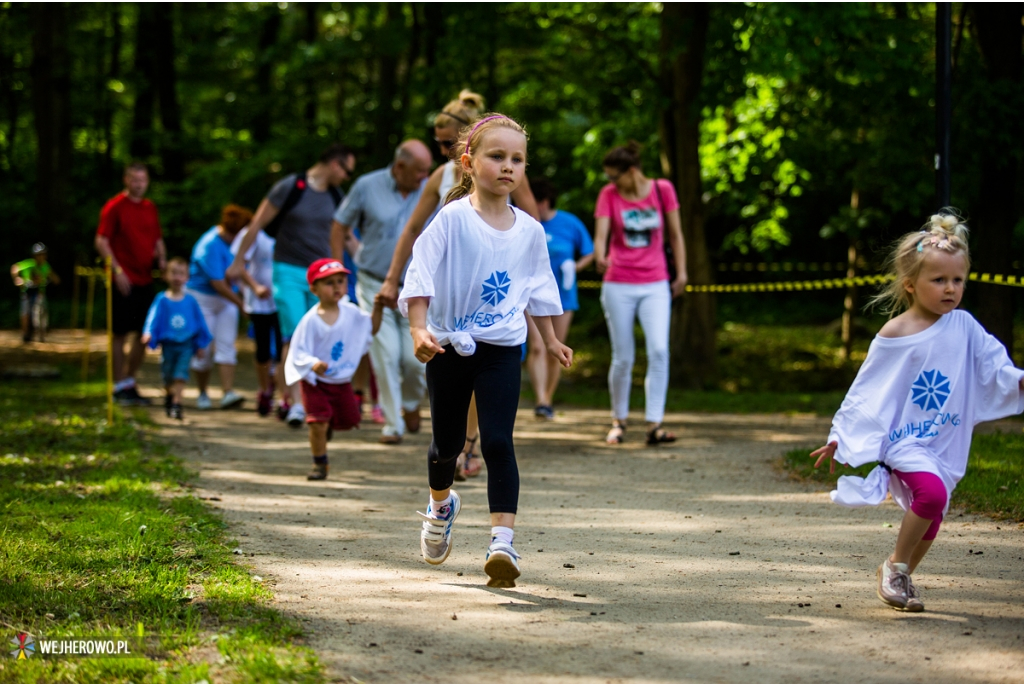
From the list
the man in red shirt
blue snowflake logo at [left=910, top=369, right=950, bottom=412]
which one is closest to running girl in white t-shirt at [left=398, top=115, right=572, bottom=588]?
blue snowflake logo at [left=910, top=369, right=950, bottom=412]

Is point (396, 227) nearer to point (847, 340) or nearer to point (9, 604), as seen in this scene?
point (9, 604)

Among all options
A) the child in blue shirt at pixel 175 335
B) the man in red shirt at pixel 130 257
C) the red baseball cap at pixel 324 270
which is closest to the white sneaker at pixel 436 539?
the red baseball cap at pixel 324 270

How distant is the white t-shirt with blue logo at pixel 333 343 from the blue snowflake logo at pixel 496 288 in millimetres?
2943

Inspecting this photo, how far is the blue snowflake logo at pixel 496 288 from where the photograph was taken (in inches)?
182

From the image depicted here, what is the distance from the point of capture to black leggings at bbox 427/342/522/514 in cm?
456

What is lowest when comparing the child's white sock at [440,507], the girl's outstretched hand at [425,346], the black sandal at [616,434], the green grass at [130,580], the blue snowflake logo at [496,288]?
Result: the black sandal at [616,434]

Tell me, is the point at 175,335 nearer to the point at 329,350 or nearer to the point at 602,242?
the point at 329,350

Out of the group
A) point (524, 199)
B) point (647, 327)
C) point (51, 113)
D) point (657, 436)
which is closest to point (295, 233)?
point (647, 327)

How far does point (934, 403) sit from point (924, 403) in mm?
38

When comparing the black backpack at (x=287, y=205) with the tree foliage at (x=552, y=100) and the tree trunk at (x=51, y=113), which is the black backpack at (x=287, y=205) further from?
the tree trunk at (x=51, y=113)

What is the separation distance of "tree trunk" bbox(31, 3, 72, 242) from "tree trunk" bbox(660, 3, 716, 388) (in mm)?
13258

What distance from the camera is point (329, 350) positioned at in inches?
296

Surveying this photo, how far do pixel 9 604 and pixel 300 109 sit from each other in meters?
23.1

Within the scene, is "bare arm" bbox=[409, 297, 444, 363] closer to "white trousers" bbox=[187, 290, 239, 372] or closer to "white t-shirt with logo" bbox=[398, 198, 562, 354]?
"white t-shirt with logo" bbox=[398, 198, 562, 354]
